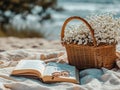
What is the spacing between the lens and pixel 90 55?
2.88 meters

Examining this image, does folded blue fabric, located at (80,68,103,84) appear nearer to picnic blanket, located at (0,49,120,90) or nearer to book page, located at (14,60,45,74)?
picnic blanket, located at (0,49,120,90)

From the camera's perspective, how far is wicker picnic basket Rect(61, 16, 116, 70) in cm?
283

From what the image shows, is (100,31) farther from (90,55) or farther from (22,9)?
(22,9)

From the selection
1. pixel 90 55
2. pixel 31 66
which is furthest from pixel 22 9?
pixel 31 66

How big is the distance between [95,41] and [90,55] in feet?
0.46

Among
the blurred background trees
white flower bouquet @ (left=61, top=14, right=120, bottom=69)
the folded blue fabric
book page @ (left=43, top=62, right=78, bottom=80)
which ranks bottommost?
the blurred background trees

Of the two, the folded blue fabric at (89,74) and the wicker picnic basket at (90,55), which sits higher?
the wicker picnic basket at (90,55)

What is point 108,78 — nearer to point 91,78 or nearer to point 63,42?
point 91,78

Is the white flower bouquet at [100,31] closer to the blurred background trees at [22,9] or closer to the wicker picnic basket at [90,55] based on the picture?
the wicker picnic basket at [90,55]

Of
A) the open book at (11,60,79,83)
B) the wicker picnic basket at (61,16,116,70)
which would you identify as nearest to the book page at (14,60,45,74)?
the open book at (11,60,79,83)

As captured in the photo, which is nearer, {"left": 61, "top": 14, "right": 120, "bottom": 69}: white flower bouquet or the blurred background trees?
{"left": 61, "top": 14, "right": 120, "bottom": 69}: white flower bouquet

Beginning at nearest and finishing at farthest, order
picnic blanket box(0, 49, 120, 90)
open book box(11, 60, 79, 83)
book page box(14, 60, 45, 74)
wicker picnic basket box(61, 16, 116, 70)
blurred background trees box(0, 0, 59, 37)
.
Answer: picnic blanket box(0, 49, 120, 90), open book box(11, 60, 79, 83), book page box(14, 60, 45, 74), wicker picnic basket box(61, 16, 116, 70), blurred background trees box(0, 0, 59, 37)

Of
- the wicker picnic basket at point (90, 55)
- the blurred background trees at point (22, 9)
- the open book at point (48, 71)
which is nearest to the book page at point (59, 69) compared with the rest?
the open book at point (48, 71)

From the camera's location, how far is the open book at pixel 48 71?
2535mm
